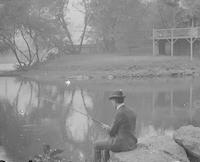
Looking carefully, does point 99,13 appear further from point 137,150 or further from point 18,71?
point 137,150

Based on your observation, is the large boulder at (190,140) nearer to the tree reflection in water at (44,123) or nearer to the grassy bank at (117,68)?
the tree reflection in water at (44,123)

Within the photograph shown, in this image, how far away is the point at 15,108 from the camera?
26.0 metres

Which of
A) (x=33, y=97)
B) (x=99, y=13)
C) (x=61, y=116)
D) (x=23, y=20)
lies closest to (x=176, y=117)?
(x=61, y=116)

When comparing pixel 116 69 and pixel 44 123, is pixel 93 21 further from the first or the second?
pixel 44 123

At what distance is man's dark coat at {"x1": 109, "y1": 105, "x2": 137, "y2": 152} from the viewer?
33.4 ft

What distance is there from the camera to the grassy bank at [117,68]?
44.5 m

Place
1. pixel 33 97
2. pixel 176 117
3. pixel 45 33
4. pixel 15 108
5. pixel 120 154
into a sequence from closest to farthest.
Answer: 1. pixel 120 154
2. pixel 176 117
3. pixel 15 108
4. pixel 33 97
5. pixel 45 33

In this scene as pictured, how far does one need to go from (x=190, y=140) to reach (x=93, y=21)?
45.7 meters

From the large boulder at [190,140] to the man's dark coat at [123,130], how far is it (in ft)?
4.73

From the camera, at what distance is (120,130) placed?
10305 mm

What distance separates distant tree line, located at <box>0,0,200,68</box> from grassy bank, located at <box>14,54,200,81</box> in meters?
3.99

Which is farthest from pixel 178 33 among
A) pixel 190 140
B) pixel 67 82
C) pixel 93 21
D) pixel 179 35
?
pixel 190 140

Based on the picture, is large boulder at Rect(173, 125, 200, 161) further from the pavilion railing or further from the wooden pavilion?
the pavilion railing

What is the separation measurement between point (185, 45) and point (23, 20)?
16.6 meters
